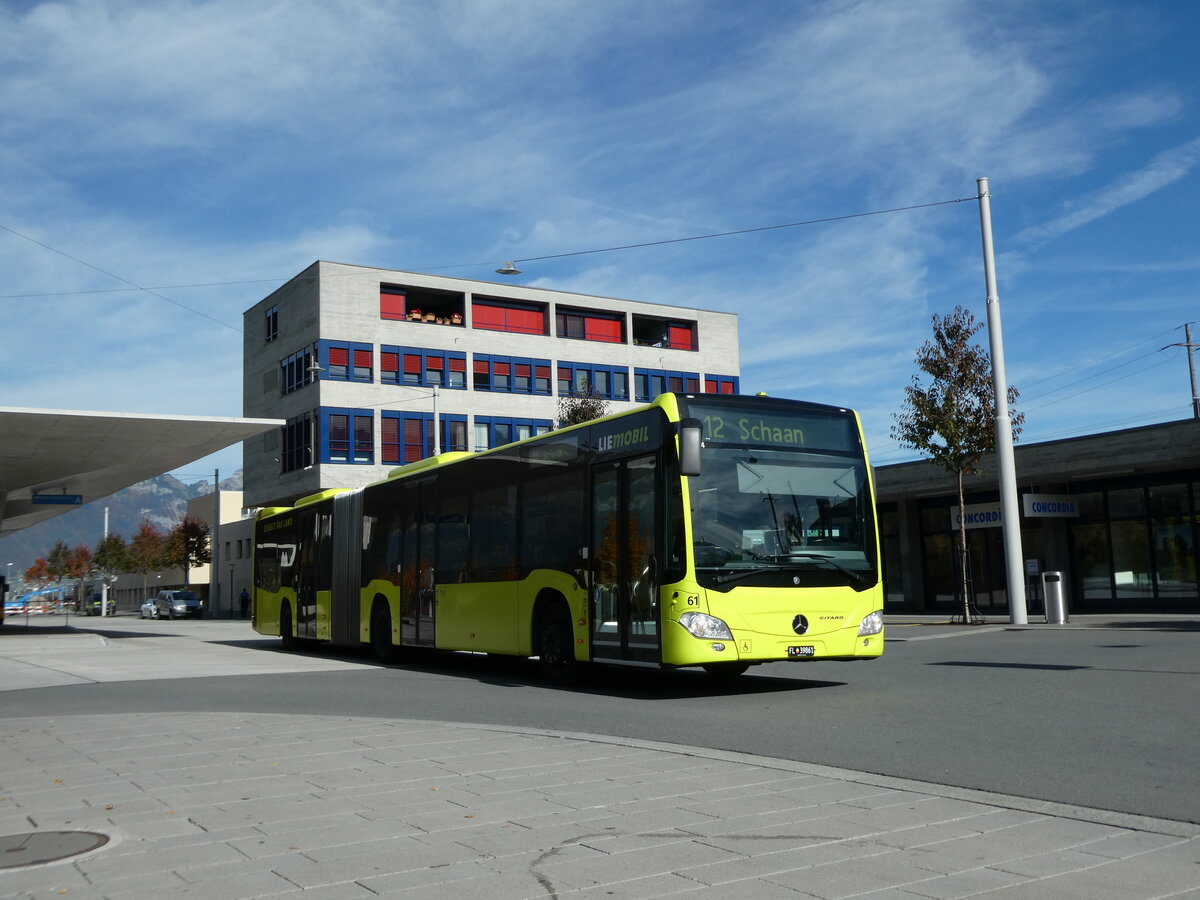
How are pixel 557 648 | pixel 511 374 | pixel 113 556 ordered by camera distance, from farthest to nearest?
pixel 113 556 → pixel 511 374 → pixel 557 648

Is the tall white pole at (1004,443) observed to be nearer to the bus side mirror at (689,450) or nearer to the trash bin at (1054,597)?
the trash bin at (1054,597)

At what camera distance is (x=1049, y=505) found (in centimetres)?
3212

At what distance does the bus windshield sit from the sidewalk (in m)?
3.79

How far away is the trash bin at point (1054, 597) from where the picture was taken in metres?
25.8

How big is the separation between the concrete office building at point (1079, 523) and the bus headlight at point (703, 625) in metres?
20.1

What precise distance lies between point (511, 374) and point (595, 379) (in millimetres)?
5096

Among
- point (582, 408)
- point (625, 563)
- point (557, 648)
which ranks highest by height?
point (582, 408)

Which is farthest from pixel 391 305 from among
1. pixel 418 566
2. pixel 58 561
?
pixel 58 561

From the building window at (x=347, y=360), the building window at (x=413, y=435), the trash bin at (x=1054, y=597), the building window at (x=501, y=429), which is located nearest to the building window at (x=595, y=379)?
the building window at (x=501, y=429)

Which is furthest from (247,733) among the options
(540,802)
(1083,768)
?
(1083,768)

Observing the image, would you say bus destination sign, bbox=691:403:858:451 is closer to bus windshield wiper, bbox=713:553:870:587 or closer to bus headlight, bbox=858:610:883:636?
bus windshield wiper, bbox=713:553:870:587

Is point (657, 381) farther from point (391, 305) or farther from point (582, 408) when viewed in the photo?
point (582, 408)

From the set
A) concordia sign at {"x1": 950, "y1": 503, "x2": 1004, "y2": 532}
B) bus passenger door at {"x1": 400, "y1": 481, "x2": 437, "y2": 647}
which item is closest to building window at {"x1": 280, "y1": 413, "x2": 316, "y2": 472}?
concordia sign at {"x1": 950, "y1": 503, "x2": 1004, "y2": 532}

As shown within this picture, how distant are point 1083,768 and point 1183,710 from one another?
126 inches
